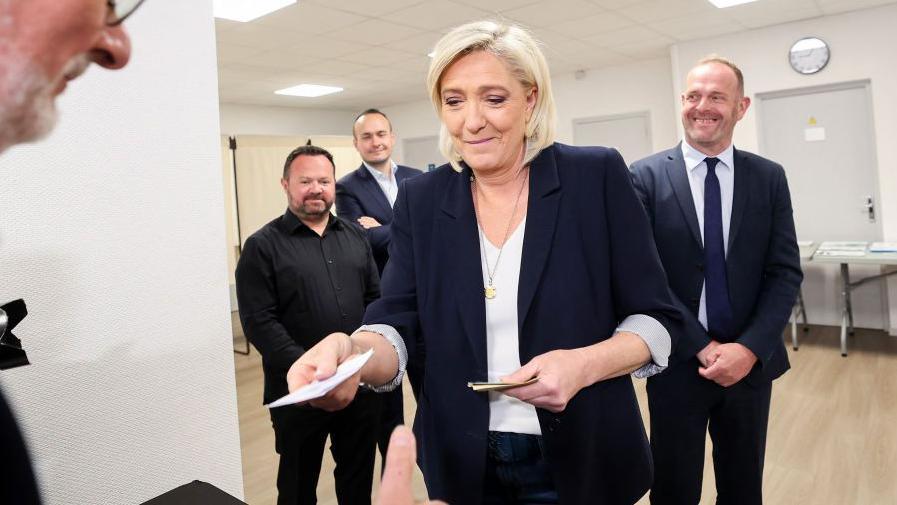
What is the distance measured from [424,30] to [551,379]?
485 cm

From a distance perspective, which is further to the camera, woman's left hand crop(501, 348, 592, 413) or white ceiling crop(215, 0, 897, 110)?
white ceiling crop(215, 0, 897, 110)

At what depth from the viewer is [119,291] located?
1.34 metres

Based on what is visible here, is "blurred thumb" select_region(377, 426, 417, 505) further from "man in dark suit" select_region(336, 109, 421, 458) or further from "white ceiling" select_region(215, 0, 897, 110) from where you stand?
"white ceiling" select_region(215, 0, 897, 110)

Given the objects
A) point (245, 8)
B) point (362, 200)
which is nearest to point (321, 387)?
point (362, 200)

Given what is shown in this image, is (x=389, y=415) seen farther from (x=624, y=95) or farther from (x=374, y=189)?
(x=624, y=95)

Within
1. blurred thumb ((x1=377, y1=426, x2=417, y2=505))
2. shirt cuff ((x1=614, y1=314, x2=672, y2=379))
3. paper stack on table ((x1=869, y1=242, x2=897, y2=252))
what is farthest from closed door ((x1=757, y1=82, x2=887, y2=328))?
blurred thumb ((x1=377, y1=426, x2=417, y2=505))

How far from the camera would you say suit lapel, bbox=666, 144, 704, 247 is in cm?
185

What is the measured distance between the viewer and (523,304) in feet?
3.43

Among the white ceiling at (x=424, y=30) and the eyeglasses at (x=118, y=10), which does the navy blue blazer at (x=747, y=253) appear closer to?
the eyeglasses at (x=118, y=10)

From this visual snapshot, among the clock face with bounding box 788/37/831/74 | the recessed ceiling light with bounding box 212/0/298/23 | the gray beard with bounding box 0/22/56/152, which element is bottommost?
the gray beard with bounding box 0/22/56/152

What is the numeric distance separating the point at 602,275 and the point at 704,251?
0.94 metres

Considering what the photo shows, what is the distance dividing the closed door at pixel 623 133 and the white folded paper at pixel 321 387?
6.87 metres

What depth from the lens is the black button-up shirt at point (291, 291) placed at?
2.22 m

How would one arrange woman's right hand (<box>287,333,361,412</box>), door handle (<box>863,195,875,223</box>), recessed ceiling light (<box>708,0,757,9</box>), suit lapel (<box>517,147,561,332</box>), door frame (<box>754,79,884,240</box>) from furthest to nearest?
door handle (<box>863,195,875,223</box>) < door frame (<box>754,79,884,240</box>) < recessed ceiling light (<box>708,0,757,9</box>) < suit lapel (<box>517,147,561,332</box>) < woman's right hand (<box>287,333,361,412</box>)
